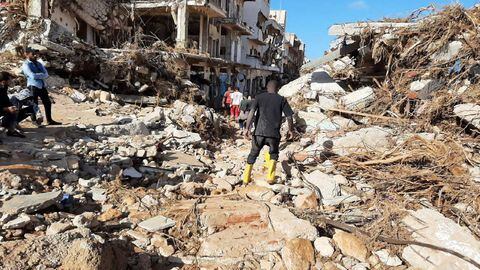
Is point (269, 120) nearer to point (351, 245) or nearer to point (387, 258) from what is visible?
point (351, 245)

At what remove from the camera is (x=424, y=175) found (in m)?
4.85

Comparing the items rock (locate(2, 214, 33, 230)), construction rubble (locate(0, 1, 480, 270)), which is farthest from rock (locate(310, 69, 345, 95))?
rock (locate(2, 214, 33, 230))

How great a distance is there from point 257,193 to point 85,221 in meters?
2.12

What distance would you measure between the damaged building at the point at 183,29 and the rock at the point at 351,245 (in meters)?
10.6

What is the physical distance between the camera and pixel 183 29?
60.9 ft

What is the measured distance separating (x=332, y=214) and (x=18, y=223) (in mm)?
3118

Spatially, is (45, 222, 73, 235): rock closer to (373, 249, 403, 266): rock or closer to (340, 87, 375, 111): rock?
(373, 249, 403, 266): rock

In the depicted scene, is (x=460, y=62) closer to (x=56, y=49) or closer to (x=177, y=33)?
(x=56, y=49)

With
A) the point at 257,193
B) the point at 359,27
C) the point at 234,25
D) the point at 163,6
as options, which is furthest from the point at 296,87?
the point at 234,25

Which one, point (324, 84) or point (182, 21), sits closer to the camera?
point (324, 84)

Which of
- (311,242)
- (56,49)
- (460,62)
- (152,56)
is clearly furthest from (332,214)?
(152,56)

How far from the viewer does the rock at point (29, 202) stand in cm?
321

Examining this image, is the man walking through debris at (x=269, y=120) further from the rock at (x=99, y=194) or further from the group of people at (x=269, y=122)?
the rock at (x=99, y=194)

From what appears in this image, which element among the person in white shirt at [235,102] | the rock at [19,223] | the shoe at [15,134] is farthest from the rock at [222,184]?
the person in white shirt at [235,102]
